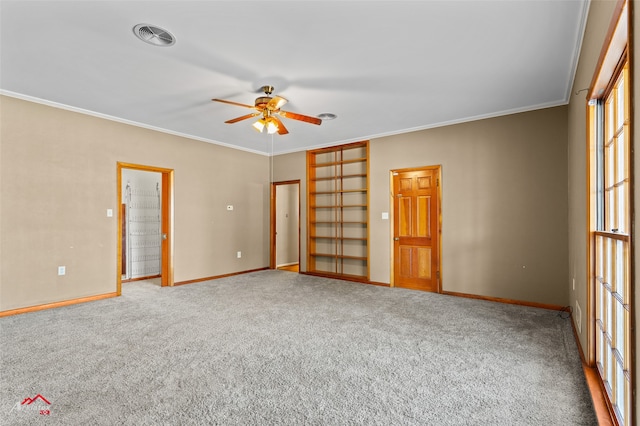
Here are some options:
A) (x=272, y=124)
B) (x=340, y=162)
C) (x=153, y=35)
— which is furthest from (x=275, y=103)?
(x=340, y=162)

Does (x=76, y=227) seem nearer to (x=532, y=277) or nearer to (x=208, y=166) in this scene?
(x=208, y=166)

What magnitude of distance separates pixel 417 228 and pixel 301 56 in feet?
11.2

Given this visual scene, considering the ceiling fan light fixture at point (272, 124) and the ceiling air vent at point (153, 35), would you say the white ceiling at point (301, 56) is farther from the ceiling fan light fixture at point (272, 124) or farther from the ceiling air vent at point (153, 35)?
the ceiling fan light fixture at point (272, 124)

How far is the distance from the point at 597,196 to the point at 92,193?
18.7 feet

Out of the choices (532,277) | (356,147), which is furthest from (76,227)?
(532,277)

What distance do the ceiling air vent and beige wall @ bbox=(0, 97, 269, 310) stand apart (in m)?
2.58

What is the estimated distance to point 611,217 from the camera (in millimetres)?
2180

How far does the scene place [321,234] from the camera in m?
6.72

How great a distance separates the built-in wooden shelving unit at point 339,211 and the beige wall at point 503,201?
1.04 m

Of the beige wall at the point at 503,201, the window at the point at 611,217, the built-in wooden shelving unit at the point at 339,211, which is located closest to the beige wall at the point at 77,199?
the built-in wooden shelving unit at the point at 339,211

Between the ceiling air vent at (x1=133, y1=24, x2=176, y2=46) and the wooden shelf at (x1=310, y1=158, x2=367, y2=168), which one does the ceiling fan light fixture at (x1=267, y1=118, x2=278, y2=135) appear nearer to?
the ceiling air vent at (x1=133, y1=24, x2=176, y2=46)

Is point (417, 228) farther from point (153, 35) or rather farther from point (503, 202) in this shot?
point (153, 35)

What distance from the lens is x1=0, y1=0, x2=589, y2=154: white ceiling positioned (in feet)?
7.75

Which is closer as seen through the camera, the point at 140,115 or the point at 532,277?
the point at 532,277
